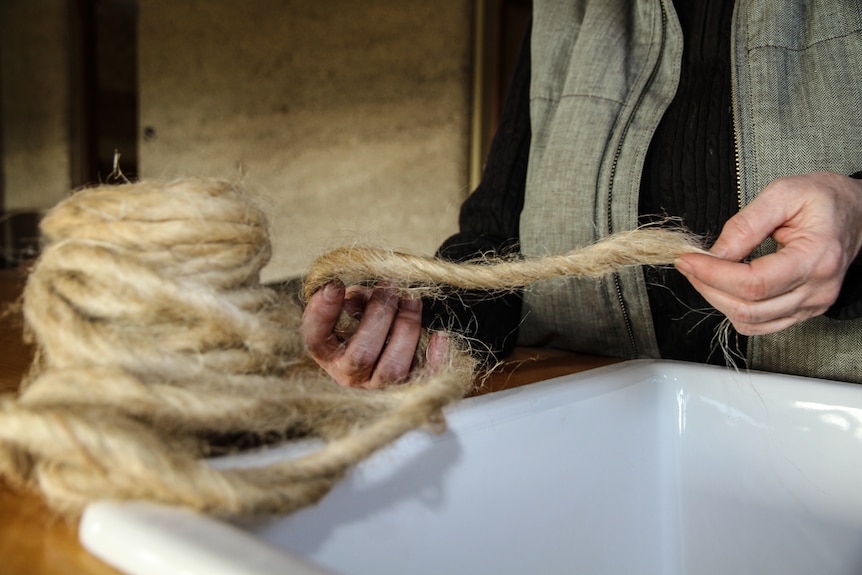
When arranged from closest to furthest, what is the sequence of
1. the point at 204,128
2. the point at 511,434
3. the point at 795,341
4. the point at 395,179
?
the point at 511,434, the point at 795,341, the point at 395,179, the point at 204,128

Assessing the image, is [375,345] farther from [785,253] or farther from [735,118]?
[735,118]

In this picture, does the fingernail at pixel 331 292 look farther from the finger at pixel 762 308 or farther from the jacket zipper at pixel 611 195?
the jacket zipper at pixel 611 195

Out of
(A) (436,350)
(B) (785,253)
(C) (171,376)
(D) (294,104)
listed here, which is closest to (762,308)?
(B) (785,253)

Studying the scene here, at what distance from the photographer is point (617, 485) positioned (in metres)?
0.40

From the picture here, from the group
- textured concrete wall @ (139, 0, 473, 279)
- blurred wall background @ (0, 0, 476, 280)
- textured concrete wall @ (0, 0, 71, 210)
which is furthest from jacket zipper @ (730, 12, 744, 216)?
textured concrete wall @ (0, 0, 71, 210)

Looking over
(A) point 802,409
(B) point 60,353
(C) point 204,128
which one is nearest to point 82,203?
(B) point 60,353

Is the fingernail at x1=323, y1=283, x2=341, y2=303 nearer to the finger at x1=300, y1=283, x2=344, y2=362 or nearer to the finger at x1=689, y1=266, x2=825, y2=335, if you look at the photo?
the finger at x1=300, y1=283, x2=344, y2=362

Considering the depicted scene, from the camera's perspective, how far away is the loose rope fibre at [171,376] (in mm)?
185

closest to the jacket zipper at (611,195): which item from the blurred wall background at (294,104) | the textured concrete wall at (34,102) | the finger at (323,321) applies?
the finger at (323,321)

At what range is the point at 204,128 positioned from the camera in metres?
2.54

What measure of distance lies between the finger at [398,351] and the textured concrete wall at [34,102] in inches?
125

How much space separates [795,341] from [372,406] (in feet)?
1.34

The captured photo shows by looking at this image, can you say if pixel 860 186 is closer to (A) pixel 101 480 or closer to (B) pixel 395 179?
(A) pixel 101 480

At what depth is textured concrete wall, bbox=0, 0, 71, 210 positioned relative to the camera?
10.2 feet
